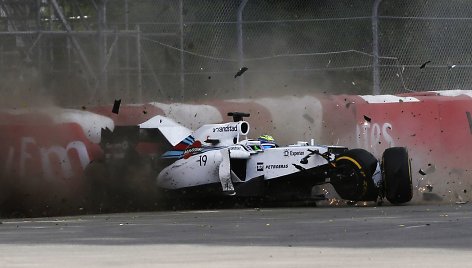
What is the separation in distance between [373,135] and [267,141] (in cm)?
230

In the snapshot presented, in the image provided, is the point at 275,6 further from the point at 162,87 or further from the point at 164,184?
the point at 164,184

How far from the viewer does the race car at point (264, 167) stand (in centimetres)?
2062

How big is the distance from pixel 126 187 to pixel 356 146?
14.0 ft

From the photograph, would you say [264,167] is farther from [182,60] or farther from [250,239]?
[250,239]

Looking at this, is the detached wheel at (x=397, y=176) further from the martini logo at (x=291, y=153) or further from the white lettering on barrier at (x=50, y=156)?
the white lettering on barrier at (x=50, y=156)

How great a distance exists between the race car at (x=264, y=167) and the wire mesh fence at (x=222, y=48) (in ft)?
6.61

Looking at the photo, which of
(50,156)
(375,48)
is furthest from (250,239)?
(375,48)

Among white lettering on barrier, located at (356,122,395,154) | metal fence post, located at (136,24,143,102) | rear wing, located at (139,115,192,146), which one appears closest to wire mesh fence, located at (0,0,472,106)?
metal fence post, located at (136,24,143,102)

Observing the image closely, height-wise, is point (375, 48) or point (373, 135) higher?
point (375, 48)

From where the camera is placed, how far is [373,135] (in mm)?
23328

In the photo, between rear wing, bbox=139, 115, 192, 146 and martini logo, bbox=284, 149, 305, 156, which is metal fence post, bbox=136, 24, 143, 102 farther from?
martini logo, bbox=284, 149, 305, 156

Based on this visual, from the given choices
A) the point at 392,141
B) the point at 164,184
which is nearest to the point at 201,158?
the point at 164,184

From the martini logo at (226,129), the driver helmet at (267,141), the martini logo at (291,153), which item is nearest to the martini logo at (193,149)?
the martini logo at (226,129)

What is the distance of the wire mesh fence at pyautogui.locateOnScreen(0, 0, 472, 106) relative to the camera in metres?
23.5
